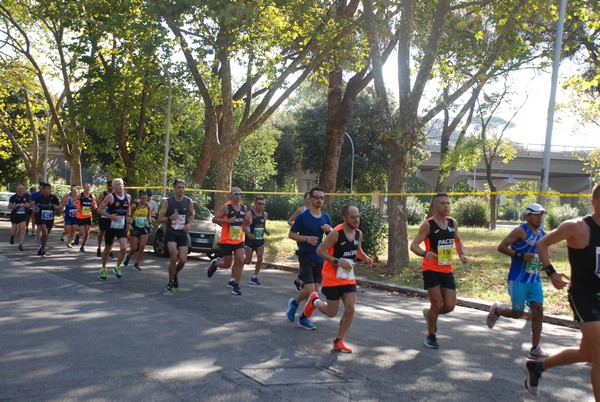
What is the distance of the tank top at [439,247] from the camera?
7.88 m

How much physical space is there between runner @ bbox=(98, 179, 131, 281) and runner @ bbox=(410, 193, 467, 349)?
7.01m

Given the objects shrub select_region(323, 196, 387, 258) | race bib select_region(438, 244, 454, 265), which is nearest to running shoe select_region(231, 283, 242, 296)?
race bib select_region(438, 244, 454, 265)

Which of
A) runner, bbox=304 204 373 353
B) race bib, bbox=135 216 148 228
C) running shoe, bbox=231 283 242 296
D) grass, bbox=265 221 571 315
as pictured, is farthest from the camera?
race bib, bbox=135 216 148 228

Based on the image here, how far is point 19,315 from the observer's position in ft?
28.2

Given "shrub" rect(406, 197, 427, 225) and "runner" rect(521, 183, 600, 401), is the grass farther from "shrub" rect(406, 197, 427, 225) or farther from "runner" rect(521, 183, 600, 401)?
"shrub" rect(406, 197, 427, 225)

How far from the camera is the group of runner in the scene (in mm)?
5156

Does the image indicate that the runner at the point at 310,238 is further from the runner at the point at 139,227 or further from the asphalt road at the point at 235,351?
the runner at the point at 139,227

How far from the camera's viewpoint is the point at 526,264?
760cm

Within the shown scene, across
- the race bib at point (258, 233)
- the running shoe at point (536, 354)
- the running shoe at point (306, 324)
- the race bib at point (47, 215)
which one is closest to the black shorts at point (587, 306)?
the running shoe at point (536, 354)

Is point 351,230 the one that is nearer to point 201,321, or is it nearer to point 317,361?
point 317,361

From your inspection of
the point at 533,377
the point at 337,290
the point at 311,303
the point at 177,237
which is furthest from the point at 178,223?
the point at 533,377

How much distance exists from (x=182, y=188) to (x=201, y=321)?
3.42m

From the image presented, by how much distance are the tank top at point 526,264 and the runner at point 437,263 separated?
58cm

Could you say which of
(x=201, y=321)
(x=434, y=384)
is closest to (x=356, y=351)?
(x=434, y=384)
